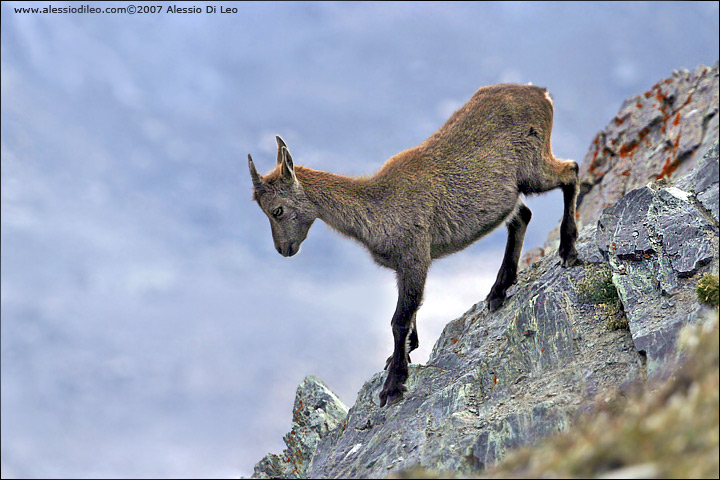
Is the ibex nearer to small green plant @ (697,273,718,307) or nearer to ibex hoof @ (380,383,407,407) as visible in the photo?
ibex hoof @ (380,383,407,407)

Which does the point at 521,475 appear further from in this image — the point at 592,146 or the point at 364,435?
the point at 592,146

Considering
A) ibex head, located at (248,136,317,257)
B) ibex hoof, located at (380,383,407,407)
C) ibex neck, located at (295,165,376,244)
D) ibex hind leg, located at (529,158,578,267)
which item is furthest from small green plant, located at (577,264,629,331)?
A: ibex head, located at (248,136,317,257)

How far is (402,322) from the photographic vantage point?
1108 cm

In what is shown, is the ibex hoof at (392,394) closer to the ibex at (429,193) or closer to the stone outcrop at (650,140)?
the ibex at (429,193)

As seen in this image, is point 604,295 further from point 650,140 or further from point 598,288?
point 650,140

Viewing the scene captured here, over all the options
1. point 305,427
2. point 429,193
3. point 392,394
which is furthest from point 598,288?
point 305,427

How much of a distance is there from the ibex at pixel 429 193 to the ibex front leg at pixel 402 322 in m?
0.02

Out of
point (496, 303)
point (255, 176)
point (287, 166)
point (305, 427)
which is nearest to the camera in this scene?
point (287, 166)

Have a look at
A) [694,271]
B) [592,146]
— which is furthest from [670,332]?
[592,146]

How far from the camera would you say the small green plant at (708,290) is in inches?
339

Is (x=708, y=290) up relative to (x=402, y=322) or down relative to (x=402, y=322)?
down

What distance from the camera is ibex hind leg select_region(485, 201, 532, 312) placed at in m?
12.8

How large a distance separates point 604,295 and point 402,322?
3.45m

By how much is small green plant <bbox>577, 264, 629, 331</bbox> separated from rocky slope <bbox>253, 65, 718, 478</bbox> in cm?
2
